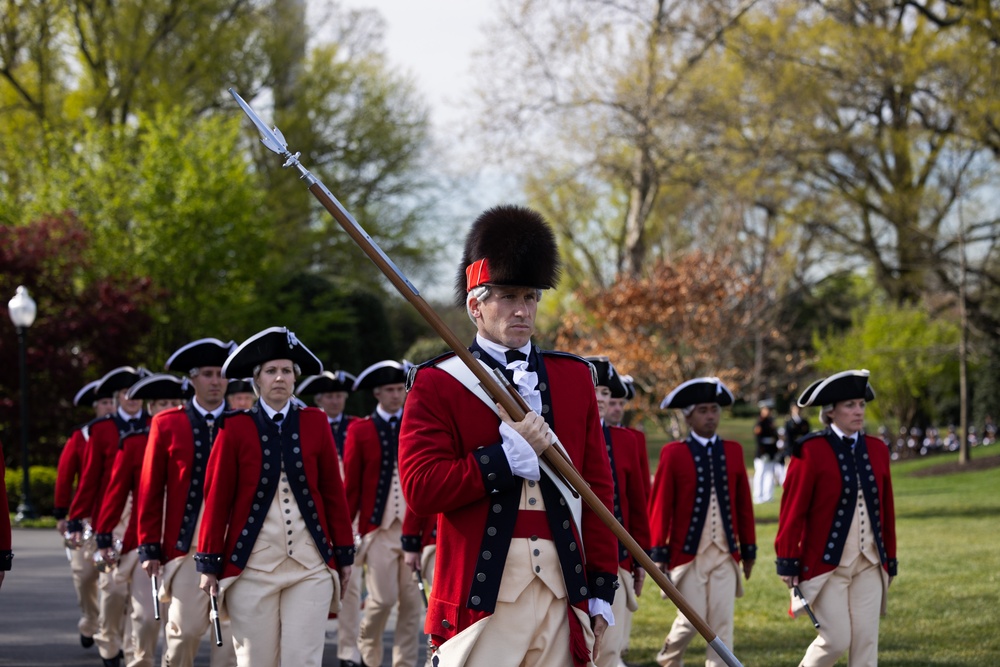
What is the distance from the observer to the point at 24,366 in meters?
21.9

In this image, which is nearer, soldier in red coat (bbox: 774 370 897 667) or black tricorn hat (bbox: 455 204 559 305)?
black tricorn hat (bbox: 455 204 559 305)

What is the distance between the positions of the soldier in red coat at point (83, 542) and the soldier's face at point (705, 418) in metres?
4.93

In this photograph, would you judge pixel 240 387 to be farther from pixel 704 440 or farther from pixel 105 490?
pixel 704 440

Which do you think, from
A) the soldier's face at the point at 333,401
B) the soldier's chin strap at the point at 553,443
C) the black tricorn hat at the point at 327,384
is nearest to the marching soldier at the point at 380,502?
the black tricorn hat at the point at 327,384

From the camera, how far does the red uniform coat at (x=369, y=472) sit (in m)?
10.7

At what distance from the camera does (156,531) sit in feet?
27.2

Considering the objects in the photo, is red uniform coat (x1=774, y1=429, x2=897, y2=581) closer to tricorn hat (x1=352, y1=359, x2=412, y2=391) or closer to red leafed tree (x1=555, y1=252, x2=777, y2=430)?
tricorn hat (x1=352, y1=359, x2=412, y2=391)

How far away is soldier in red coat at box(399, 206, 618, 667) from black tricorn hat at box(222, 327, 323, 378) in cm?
281

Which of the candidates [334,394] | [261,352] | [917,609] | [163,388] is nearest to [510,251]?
[261,352]

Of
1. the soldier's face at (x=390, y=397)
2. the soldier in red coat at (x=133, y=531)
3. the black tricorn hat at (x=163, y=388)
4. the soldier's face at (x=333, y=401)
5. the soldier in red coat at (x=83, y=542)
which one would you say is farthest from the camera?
the soldier's face at (x=333, y=401)

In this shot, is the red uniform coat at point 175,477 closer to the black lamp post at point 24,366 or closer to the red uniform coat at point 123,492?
the red uniform coat at point 123,492

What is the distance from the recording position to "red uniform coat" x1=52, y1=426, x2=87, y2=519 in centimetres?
1195

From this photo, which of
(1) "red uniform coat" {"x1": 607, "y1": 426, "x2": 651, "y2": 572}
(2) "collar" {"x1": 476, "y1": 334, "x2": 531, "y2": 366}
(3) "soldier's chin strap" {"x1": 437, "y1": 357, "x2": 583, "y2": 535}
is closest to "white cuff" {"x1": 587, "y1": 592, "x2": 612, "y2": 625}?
(3) "soldier's chin strap" {"x1": 437, "y1": 357, "x2": 583, "y2": 535}

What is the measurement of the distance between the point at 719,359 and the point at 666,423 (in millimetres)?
2967
